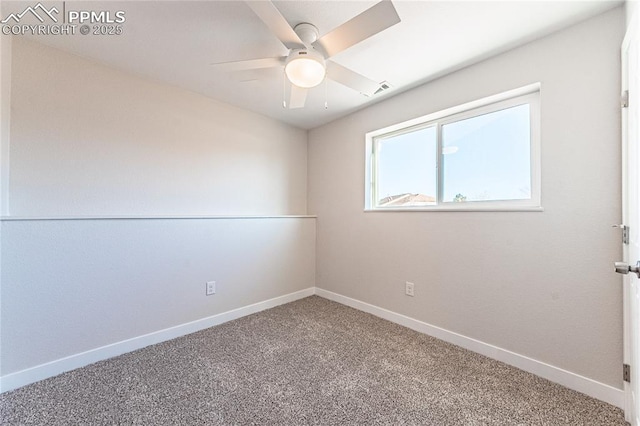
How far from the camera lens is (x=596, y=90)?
144cm

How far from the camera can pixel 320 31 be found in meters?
1.61

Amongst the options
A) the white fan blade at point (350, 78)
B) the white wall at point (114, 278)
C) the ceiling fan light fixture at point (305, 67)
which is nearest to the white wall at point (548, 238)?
the white fan blade at point (350, 78)

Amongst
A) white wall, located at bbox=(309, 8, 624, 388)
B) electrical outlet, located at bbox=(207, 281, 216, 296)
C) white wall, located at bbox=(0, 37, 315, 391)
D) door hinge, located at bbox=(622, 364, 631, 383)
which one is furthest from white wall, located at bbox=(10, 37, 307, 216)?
door hinge, located at bbox=(622, 364, 631, 383)

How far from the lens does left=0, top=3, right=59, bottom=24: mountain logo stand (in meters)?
1.47

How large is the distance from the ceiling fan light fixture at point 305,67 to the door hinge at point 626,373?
2.28 metres

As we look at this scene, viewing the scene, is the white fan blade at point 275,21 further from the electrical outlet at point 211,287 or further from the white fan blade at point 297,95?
the electrical outlet at point 211,287

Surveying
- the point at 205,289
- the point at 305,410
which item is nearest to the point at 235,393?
the point at 305,410

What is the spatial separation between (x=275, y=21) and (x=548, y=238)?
2049 millimetres

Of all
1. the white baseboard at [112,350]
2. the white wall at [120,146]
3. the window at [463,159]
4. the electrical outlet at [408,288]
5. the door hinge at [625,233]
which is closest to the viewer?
the door hinge at [625,233]

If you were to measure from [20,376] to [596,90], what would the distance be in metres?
3.84

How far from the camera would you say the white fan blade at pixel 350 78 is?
1502mm

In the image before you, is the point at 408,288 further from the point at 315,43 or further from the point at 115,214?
the point at 115,214

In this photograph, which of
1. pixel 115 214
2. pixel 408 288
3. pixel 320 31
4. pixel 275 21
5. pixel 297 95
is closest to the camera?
pixel 275 21

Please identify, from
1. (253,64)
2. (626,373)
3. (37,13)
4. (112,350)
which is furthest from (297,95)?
(626,373)
